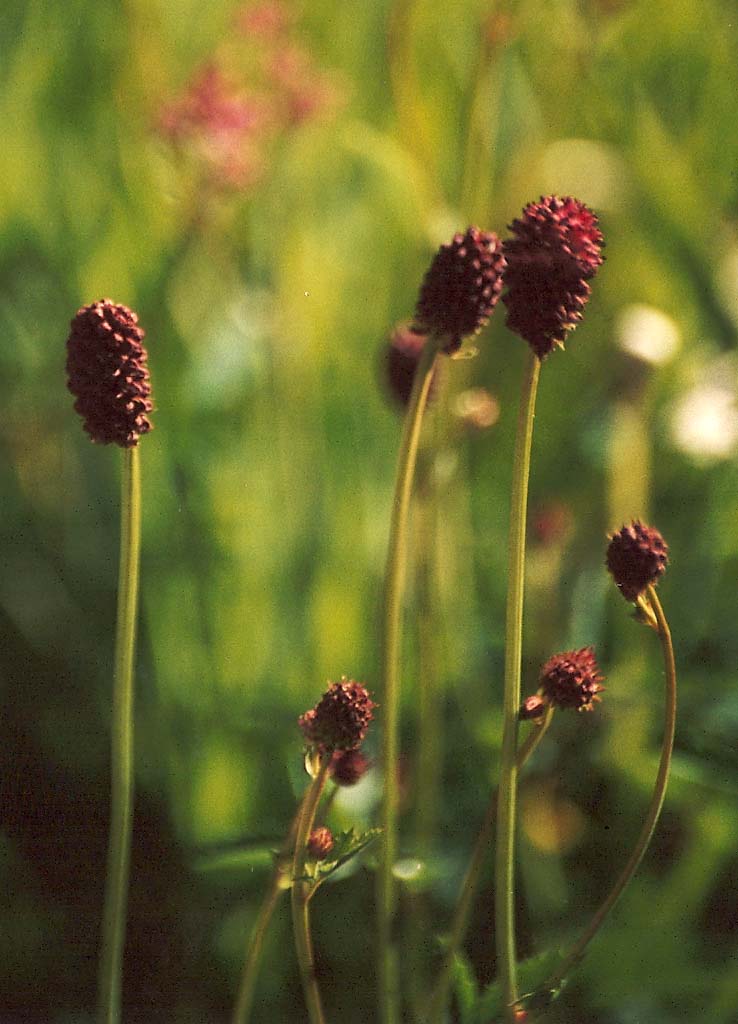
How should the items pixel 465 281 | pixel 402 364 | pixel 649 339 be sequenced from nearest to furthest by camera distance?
1. pixel 465 281
2. pixel 402 364
3. pixel 649 339

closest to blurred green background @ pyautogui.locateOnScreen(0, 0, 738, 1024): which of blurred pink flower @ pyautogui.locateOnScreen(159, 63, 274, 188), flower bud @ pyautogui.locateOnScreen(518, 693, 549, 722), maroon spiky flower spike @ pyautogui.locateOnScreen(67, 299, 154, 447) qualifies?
blurred pink flower @ pyautogui.locateOnScreen(159, 63, 274, 188)

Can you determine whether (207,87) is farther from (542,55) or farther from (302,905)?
(302,905)

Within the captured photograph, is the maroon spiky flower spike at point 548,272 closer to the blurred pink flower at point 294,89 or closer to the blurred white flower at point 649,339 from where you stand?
the blurred white flower at point 649,339

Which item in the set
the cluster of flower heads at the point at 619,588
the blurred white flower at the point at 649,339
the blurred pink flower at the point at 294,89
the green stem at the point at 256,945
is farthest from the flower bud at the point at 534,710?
the blurred pink flower at the point at 294,89

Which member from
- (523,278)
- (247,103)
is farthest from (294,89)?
(523,278)

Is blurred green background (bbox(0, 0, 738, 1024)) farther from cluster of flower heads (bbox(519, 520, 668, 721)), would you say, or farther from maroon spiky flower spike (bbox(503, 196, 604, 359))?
maroon spiky flower spike (bbox(503, 196, 604, 359))

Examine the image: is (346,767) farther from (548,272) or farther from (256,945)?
(548,272)
